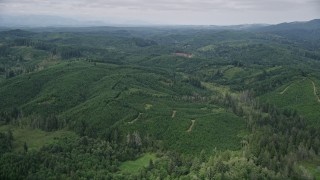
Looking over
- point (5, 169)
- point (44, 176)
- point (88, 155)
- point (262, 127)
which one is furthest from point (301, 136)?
point (5, 169)

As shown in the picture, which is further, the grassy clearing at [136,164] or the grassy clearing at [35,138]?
the grassy clearing at [35,138]

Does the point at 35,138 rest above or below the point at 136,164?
below

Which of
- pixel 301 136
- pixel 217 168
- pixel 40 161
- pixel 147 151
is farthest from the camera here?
pixel 301 136

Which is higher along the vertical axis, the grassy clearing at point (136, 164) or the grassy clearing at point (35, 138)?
the grassy clearing at point (136, 164)

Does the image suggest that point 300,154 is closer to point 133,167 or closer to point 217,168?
point 217,168

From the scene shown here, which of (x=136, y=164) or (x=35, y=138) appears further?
(x=35, y=138)

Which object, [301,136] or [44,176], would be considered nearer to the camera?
[44,176]

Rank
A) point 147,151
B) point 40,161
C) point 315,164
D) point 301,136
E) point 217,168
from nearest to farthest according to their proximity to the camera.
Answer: point 217,168 → point 40,161 → point 315,164 → point 147,151 → point 301,136

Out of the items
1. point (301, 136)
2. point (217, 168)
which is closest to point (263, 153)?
point (217, 168)
